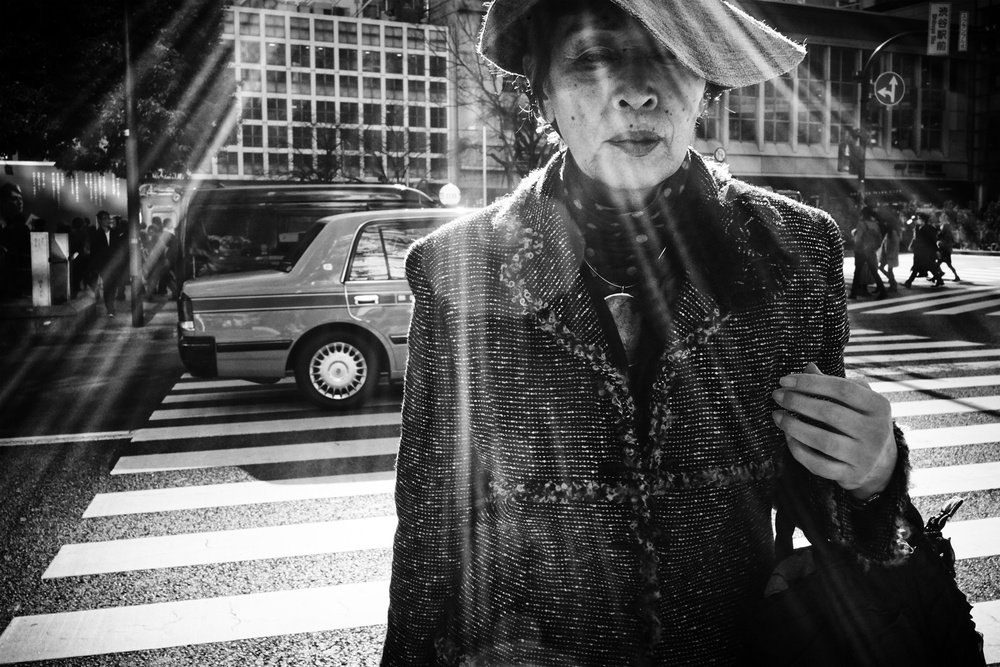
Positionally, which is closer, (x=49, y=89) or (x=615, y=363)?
(x=615, y=363)

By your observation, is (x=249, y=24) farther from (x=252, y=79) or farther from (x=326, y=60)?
(x=326, y=60)

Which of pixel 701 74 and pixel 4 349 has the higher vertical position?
pixel 701 74

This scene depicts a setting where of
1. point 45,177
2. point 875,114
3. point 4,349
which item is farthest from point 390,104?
point 4,349

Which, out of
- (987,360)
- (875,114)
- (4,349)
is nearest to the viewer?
(987,360)

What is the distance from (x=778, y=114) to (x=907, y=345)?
4310cm

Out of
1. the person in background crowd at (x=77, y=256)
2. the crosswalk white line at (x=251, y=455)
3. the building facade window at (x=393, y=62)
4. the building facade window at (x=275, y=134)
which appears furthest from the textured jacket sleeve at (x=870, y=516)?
the building facade window at (x=393, y=62)

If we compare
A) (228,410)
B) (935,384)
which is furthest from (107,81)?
(935,384)

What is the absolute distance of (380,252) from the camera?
805 centimetres

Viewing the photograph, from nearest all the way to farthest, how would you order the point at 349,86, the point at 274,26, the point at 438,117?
the point at 274,26, the point at 349,86, the point at 438,117

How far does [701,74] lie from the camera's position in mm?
1210

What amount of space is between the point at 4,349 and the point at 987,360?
12784 millimetres

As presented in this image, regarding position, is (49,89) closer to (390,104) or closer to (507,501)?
(507,501)

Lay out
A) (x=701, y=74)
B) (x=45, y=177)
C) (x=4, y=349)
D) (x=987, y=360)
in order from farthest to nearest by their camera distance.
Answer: (x=45, y=177) → (x=4, y=349) → (x=987, y=360) → (x=701, y=74)

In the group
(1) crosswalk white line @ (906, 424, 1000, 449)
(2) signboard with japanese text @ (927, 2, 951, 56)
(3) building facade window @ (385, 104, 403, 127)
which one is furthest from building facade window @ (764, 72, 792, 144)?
(1) crosswalk white line @ (906, 424, 1000, 449)
